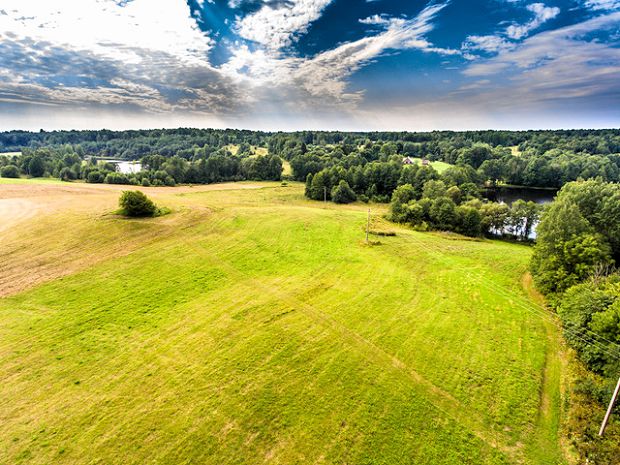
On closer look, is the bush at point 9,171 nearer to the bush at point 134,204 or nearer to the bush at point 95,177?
the bush at point 95,177

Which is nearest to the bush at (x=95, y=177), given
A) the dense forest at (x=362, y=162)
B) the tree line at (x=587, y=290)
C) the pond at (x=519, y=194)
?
the dense forest at (x=362, y=162)

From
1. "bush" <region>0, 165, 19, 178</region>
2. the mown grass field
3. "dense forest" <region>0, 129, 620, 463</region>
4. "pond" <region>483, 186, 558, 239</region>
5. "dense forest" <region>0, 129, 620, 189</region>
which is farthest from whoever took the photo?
"pond" <region>483, 186, 558, 239</region>

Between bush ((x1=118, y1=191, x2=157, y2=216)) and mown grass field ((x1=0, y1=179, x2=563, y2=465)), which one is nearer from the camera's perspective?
mown grass field ((x1=0, y1=179, x2=563, y2=465))

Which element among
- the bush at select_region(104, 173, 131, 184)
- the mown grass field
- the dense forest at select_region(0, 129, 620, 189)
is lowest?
the mown grass field

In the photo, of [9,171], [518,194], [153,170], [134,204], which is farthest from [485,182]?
[9,171]

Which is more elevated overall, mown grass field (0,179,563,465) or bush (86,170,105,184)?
bush (86,170,105,184)

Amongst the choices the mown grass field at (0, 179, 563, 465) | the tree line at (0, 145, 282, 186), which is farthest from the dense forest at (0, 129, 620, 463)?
the mown grass field at (0, 179, 563, 465)

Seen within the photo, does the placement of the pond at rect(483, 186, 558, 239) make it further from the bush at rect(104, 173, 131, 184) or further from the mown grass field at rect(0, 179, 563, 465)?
the bush at rect(104, 173, 131, 184)
